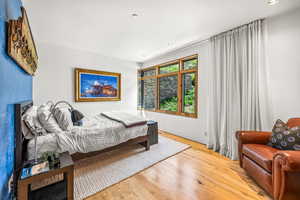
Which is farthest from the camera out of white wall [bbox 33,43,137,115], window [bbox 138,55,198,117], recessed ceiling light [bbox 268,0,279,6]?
window [bbox 138,55,198,117]

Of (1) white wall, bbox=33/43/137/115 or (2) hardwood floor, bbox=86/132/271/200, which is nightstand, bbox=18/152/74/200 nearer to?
(2) hardwood floor, bbox=86/132/271/200

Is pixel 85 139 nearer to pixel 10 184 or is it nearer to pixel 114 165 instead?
pixel 114 165

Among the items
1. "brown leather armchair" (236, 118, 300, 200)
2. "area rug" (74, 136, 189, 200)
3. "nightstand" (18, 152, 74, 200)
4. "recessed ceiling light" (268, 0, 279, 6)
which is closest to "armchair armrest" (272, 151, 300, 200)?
"brown leather armchair" (236, 118, 300, 200)

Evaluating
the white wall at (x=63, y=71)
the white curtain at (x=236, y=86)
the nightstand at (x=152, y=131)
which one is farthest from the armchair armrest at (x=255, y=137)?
the white wall at (x=63, y=71)

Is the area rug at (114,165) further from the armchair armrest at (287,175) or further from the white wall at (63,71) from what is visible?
the white wall at (63,71)

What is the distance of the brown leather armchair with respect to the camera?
4.41 ft

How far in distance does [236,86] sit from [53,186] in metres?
3.35

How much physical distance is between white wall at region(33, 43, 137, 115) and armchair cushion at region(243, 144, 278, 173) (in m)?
3.92

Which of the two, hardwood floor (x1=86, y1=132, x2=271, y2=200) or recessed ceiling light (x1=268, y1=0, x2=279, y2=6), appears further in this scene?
recessed ceiling light (x1=268, y1=0, x2=279, y2=6)

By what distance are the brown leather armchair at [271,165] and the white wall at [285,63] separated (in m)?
0.36

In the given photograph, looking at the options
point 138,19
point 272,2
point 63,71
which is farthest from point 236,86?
point 63,71

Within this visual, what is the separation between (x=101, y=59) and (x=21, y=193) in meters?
3.84

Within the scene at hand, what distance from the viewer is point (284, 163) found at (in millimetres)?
1331

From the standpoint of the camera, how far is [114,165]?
231cm
